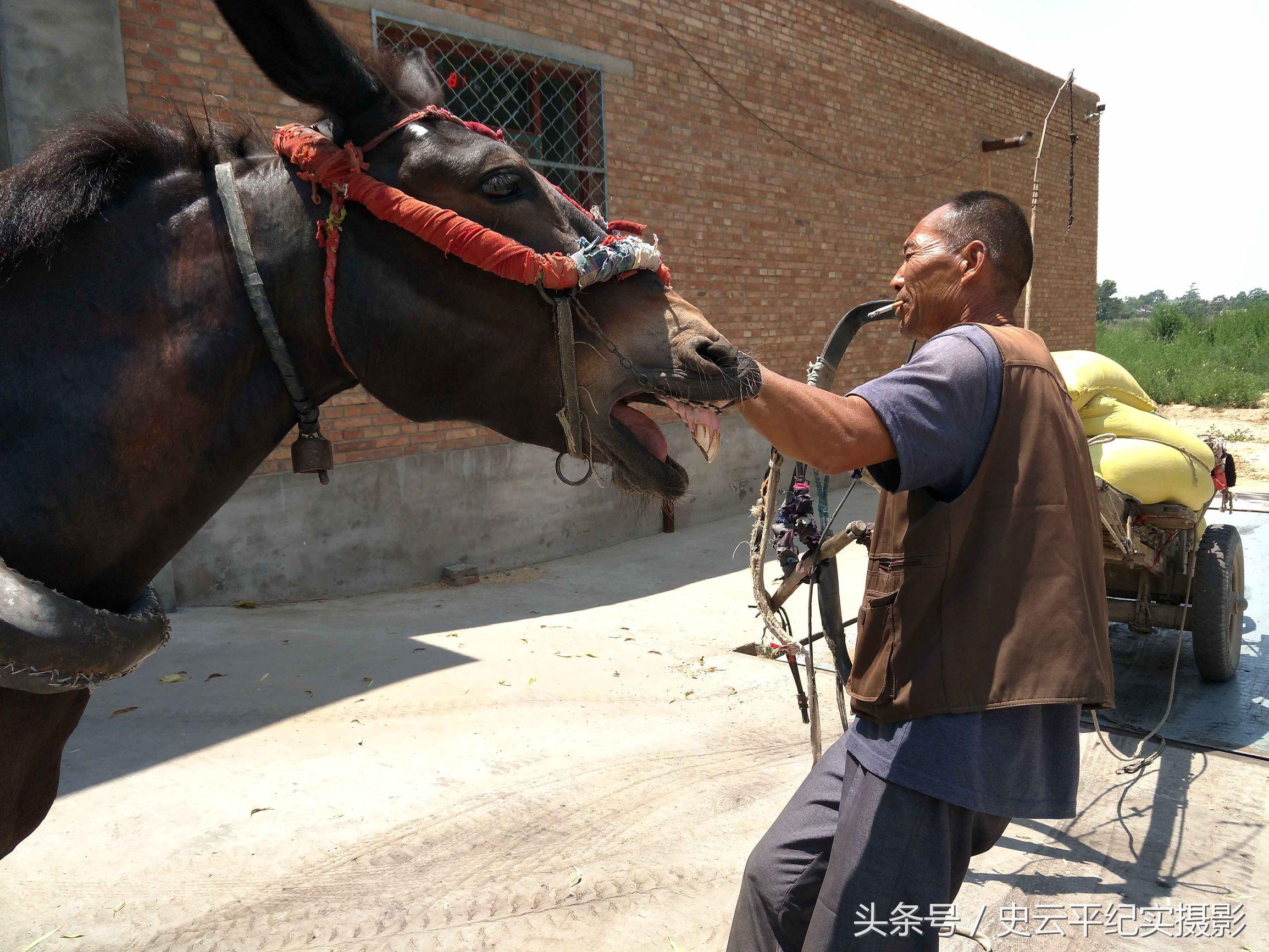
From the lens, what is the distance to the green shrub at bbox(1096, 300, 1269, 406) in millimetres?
21891

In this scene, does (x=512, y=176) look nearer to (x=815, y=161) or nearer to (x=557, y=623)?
(x=557, y=623)

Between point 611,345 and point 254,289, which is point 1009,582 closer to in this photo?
point 611,345

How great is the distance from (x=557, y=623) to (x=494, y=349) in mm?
4816

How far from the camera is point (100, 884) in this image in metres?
2.97

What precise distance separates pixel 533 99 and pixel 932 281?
6665 mm

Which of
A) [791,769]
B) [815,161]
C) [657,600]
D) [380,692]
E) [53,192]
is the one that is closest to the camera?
[53,192]

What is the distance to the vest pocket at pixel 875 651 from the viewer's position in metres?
1.76

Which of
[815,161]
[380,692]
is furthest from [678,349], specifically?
[815,161]

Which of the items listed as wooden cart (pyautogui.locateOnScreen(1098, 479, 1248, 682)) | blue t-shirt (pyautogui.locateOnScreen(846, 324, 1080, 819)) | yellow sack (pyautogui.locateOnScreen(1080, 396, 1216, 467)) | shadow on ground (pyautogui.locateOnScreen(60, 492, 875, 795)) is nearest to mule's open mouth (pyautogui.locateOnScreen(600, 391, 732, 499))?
blue t-shirt (pyautogui.locateOnScreen(846, 324, 1080, 819))

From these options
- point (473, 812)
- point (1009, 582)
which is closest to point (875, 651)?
point (1009, 582)

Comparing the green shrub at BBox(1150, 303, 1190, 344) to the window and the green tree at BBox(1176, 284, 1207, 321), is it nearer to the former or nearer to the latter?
the green tree at BBox(1176, 284, 1207, 321)

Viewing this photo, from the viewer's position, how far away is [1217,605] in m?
4.63

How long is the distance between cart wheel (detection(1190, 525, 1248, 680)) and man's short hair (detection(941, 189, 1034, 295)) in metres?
3.58

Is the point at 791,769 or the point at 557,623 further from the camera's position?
the point at 557,623
